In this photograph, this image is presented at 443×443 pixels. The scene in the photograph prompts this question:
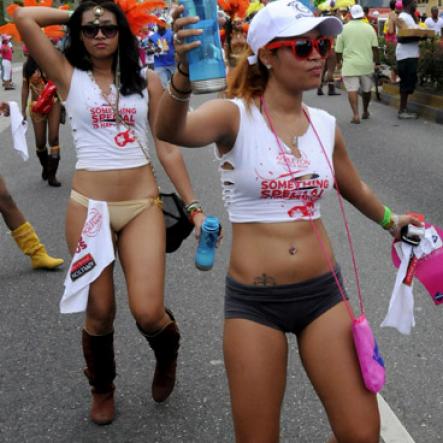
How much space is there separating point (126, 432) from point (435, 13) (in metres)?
21.0

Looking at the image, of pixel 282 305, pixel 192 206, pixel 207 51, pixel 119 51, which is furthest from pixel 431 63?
pixel 207 51

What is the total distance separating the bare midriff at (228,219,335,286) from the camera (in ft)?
8.73

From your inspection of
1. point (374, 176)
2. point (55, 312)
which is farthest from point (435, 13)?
point (55, 312)

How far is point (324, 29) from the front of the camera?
8.74ft

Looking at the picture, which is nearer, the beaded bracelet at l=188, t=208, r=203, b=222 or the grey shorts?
the grey shorts

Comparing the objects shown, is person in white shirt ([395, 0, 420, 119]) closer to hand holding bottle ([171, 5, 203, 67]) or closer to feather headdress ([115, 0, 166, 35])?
feather headdress ([115, 0, 166, 35])

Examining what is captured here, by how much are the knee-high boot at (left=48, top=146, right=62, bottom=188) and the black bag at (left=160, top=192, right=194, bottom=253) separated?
565 cm

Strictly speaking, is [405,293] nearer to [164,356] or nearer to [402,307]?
[402,307]

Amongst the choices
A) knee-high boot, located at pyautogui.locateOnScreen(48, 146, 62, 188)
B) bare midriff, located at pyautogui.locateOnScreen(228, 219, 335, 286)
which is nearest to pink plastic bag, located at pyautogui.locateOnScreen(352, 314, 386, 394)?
bare midriff, located at pyautogui.locateOnScreen(228, 219, 335, 286)

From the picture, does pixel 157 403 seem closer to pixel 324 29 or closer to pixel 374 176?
pixel 324 29

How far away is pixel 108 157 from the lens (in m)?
3.71

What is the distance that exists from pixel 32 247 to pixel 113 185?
2727 mm

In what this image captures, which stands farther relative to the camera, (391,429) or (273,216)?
(391,429)

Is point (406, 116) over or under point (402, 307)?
under
